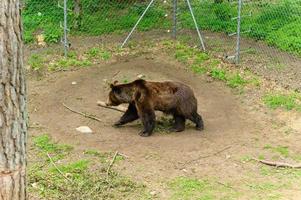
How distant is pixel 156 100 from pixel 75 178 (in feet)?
6.30

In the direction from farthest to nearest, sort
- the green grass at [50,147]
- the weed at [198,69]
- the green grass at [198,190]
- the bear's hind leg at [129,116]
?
the weed at [198,69] → the bear's hind leg at [129,116] → the green grass at [50,147] → the green grass at [198,190]

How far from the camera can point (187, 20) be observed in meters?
14.1

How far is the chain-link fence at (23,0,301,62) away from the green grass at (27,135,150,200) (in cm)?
520

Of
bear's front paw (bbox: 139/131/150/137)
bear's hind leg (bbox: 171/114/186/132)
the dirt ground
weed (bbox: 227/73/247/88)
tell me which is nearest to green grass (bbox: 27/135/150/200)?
the dirt ground

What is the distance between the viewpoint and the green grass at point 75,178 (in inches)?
272

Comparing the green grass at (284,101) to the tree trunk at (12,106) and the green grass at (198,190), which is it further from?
the tree trunk at (12,106)

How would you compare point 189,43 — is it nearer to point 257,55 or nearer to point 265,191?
point 257,55

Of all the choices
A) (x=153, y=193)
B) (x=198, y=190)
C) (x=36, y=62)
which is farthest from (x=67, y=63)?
(x=198, y=190)

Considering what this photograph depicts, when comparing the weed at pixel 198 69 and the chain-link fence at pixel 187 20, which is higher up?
the chain-link fence at pixel 187 20

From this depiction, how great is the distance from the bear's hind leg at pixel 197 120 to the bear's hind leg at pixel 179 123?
0.13m

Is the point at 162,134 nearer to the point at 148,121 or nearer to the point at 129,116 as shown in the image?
the point at 148,121

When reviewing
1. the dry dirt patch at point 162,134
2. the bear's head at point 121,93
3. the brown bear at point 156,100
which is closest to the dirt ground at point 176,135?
the dry dirt patch at point 162,134

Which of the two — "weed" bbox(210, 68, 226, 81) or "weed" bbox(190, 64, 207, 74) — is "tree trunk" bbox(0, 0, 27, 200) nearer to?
"weed" bbox(210, 68, 226, 81)

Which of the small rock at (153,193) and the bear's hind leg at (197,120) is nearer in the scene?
the small rock at (153,193)
